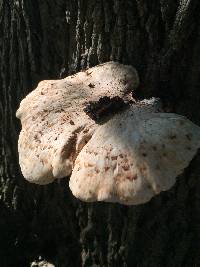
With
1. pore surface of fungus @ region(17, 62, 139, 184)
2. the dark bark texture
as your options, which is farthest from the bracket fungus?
the dark bark texture

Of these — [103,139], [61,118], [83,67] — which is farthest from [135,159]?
[83,67]

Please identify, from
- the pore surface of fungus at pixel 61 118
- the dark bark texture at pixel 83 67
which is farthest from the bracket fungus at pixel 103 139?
the dark bark texture at pixel 83 67

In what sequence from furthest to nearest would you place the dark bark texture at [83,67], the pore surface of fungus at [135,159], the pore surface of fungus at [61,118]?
1. the dark bark texture at [83,67]
2. the pore surface of fungus at [61,118]
3. the pore surface of fungus at [135,159]

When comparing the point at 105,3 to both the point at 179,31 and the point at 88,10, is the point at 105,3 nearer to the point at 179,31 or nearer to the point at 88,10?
the point at 88,10

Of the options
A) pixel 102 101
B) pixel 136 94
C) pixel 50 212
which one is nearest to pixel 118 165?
pixel 102 101

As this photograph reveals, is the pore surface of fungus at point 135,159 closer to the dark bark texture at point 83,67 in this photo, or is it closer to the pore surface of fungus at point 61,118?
the pore surface of fungus at point 61,118

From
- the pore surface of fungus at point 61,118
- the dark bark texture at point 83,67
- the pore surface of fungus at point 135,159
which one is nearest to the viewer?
the pore surface of fungus at point 135,159
